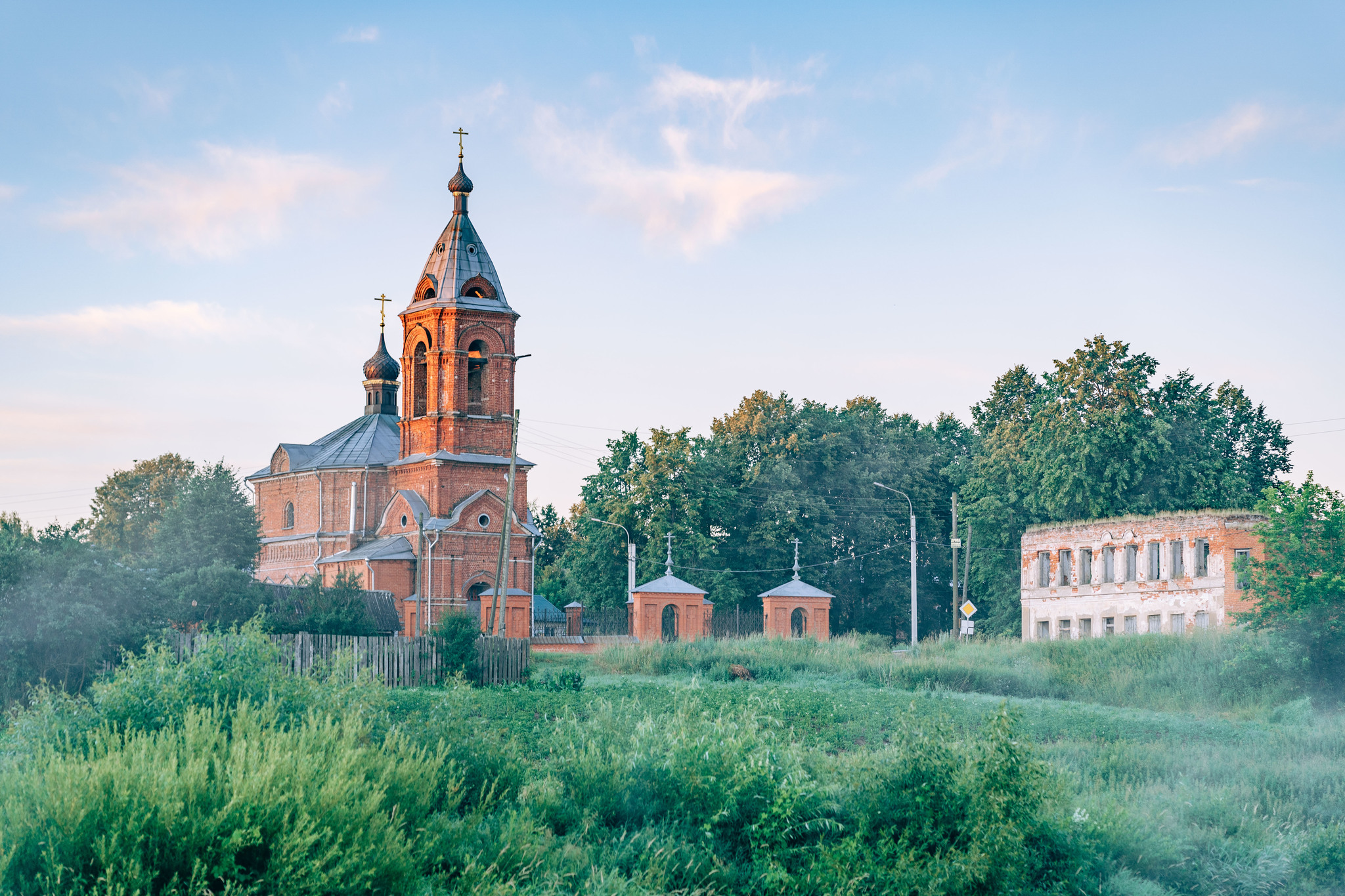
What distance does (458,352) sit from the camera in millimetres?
50781

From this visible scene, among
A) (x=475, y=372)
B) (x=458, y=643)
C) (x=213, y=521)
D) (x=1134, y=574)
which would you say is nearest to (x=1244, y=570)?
(x=458, y=643)

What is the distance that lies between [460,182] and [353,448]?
12653 mm

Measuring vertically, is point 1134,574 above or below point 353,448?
below

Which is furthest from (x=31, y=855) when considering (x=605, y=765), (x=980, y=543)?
(x=980, y=543)

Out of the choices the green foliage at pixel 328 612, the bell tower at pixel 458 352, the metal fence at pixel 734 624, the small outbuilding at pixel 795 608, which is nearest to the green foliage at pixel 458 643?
the green foliage at pixel 328 612

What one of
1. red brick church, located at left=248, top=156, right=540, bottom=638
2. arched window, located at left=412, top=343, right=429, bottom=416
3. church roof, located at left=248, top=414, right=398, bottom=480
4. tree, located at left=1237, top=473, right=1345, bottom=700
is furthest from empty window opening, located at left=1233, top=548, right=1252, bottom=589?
church roof, located at left=248, top=414, right=398, bottom=480

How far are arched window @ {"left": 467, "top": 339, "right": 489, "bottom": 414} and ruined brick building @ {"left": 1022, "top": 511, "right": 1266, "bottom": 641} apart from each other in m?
22.6

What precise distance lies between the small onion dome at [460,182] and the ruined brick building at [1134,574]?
26.7 metres

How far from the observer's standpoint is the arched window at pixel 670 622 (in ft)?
151

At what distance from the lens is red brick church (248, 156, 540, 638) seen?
4909 cm

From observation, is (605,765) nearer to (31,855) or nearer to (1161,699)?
(31,855)

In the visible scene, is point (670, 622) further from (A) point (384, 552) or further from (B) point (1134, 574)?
(B) point (1134, 574)

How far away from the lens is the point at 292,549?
184 feet

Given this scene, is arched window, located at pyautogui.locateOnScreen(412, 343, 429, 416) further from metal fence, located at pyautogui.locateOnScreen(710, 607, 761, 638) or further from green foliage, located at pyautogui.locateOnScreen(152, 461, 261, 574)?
metal fence, located at pyautogui.locateOnScreen(710, 607, 761, 638)
